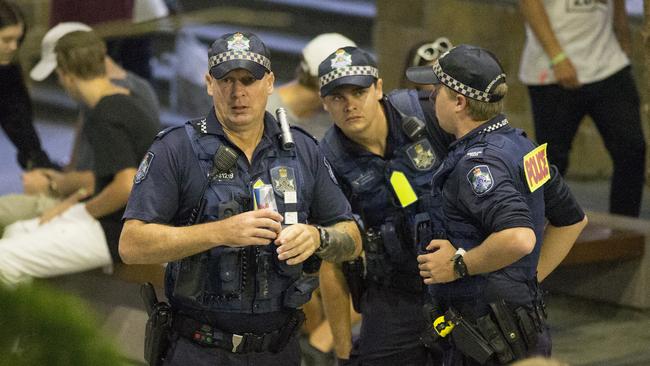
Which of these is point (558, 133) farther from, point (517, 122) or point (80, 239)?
point (80, 239)

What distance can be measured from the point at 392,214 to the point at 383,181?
0.13 metres

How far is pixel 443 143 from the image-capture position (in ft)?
14.0

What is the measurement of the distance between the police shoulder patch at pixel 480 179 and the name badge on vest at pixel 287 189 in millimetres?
516

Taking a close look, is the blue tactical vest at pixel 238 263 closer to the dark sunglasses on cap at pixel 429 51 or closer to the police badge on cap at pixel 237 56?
the police badge on cap at pixel 237 56

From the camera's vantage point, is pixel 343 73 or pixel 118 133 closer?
pixel 343 73

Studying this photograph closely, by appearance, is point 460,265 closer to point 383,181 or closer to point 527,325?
point 527,325

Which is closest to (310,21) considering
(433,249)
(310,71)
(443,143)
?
(310,71)

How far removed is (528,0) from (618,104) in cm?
74

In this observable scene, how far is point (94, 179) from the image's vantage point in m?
5.99

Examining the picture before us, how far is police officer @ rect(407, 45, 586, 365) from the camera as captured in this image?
3486mm

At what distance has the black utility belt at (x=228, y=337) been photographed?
3570 mm

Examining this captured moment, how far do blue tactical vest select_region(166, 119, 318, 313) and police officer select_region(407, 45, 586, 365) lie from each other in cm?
43

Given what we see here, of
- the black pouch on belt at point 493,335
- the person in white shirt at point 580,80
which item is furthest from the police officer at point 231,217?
the person in white shirt at point 580,80

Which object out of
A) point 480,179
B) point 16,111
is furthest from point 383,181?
point 16,111
